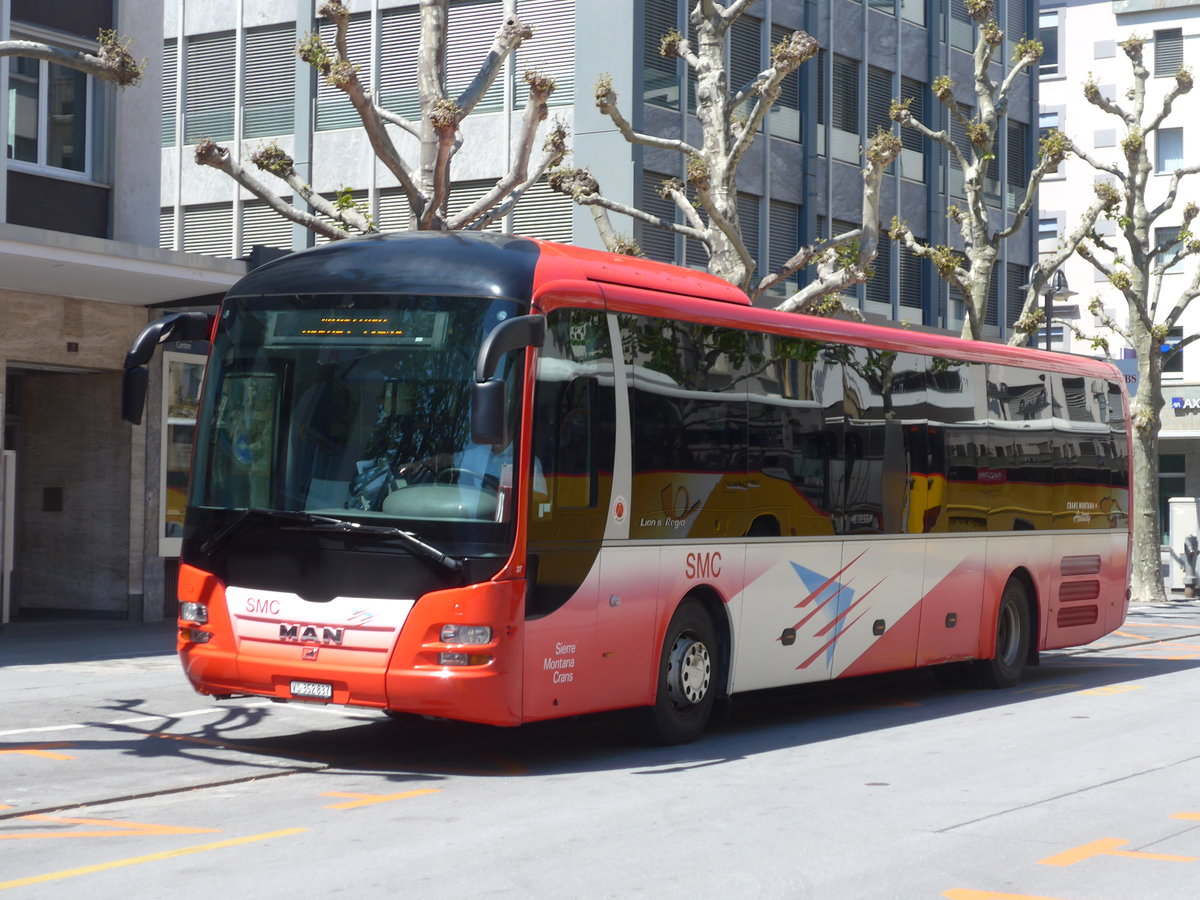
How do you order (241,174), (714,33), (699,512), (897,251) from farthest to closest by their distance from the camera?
(897,251) < (714,33) < (241,174) < (699,512)

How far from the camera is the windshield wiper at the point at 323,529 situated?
9719mm

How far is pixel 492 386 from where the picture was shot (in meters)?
9.24

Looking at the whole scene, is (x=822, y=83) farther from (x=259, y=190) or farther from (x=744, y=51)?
(x=259, y=190)

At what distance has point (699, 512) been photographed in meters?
11.5

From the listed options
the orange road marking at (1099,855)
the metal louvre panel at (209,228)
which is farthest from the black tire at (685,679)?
the metal louvre panel at (209,228)

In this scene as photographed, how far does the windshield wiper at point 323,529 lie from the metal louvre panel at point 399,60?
21076 mm

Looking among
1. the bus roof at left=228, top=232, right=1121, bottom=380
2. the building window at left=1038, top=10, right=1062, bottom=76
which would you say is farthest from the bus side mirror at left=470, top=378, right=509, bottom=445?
the building window at left=1038, top=10, right=1062, bottom=76

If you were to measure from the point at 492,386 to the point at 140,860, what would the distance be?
10.3 ft

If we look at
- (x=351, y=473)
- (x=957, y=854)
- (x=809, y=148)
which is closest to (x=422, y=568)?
(x=351, y=473)

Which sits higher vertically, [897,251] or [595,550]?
[897,251]

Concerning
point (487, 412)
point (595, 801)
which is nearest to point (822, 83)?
point (487, 412)

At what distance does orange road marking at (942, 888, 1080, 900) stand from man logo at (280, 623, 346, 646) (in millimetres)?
4269

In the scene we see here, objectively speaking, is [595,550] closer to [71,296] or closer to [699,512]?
[699,512]

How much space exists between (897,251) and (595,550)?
28.0 metres
